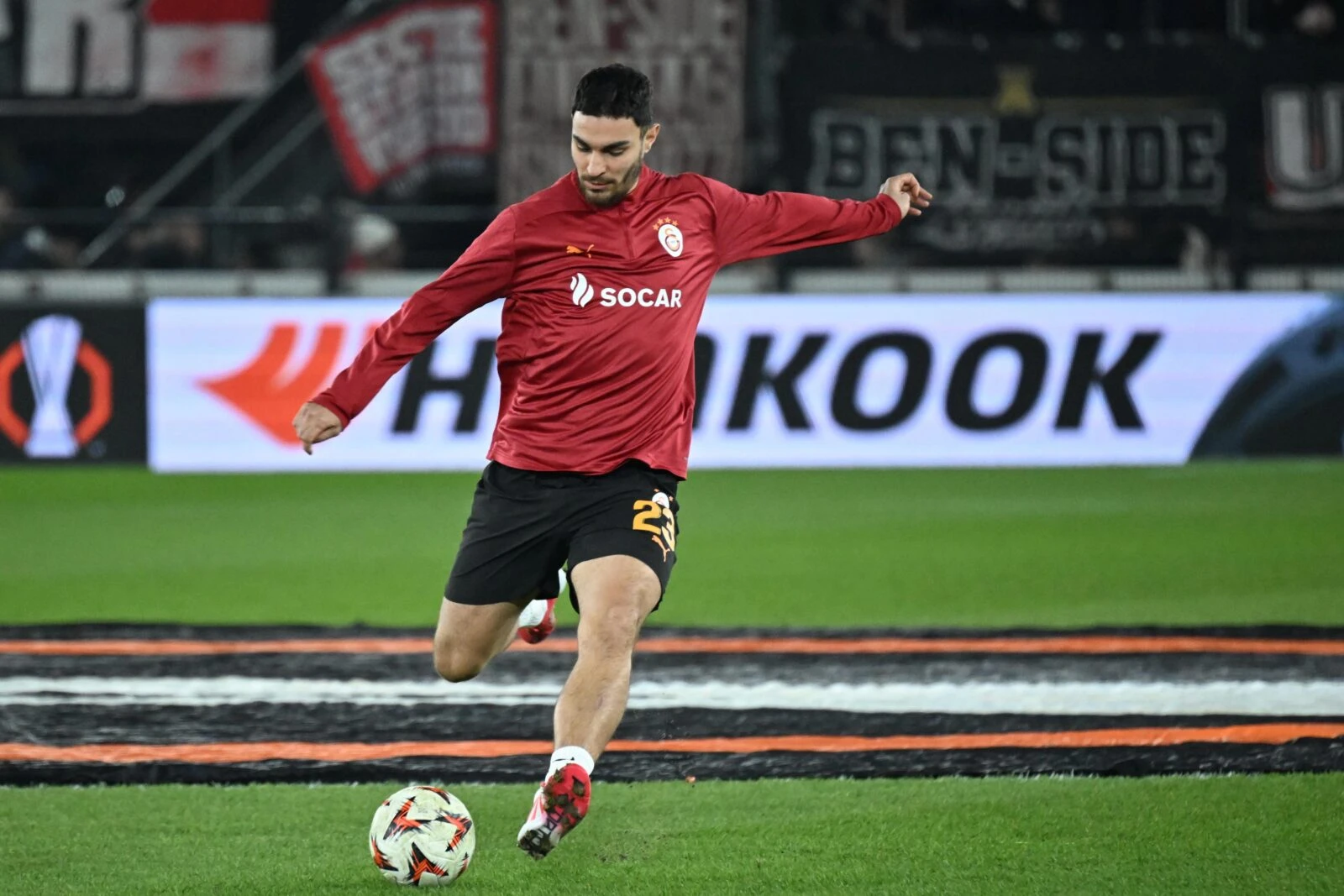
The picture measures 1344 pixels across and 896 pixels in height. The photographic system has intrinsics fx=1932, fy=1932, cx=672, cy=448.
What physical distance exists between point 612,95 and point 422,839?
2.02 meters

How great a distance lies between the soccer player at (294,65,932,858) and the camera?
528cm

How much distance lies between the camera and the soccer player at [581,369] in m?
5.28

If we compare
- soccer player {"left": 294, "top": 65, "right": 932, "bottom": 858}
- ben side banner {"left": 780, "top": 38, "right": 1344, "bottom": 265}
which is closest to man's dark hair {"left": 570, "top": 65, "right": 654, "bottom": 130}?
soccer player {"left": 294, "top": 65, "right": 932, "bottom": 858}

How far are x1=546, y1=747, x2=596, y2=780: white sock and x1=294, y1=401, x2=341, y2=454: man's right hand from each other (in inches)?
42.3

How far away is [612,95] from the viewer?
519cm

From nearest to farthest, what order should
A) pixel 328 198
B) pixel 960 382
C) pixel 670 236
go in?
1. pixel 670 236
2. pixel 960 382
3. pixel 328 198

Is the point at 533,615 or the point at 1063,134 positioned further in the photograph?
the point at 1063,134

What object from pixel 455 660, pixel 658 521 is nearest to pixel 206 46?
pixel 455 660

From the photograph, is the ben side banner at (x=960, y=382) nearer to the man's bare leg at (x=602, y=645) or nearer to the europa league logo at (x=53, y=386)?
the europa league logo at (x=53, y=386)

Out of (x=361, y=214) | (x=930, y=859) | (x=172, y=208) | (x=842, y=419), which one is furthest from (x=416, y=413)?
(x=930, y=859)

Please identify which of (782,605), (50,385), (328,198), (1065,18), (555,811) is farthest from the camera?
(328,198)

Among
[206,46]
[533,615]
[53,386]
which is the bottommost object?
[53,386]

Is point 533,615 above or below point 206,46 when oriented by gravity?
above

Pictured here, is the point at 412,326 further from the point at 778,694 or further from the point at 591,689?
the point at 778,694
